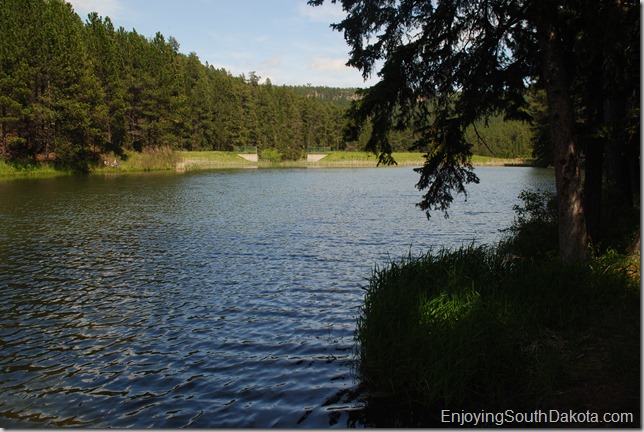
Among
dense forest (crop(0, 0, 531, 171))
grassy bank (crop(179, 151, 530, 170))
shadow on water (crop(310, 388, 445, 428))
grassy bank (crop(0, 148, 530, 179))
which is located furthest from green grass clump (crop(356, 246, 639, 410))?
grassy bank (crop(179, 151, 530, 170))

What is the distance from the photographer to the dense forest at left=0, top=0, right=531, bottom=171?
180 feet

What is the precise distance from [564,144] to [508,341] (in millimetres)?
4713

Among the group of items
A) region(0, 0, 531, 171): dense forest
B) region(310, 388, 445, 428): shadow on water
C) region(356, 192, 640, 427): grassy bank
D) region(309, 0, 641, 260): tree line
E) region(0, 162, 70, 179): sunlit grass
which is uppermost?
region(0, 0, 531, 171): dense forest

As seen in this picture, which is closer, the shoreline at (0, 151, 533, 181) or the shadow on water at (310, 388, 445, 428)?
the shadow on water at (310, 388, 445, 428)

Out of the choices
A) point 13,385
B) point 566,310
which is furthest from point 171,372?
point 566,310

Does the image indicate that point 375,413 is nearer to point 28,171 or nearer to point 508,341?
point 508,341

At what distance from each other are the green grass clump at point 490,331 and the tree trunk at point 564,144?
0.72 metres

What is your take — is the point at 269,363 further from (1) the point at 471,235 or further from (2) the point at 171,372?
(1) the point at 471,235

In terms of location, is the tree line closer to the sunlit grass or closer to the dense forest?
the dense forest

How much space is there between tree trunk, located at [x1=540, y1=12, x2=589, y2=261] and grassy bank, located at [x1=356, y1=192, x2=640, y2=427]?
0.88m

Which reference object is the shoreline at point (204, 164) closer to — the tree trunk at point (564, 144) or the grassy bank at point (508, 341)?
the tree trunk at point (564, 144)

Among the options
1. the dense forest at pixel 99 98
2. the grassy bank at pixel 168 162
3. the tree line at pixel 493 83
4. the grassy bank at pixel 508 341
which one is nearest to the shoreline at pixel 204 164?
the grassy bank at pixel 168 162

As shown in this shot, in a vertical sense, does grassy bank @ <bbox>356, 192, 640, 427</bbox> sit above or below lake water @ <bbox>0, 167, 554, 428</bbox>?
above

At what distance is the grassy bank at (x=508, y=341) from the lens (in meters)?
6.42
